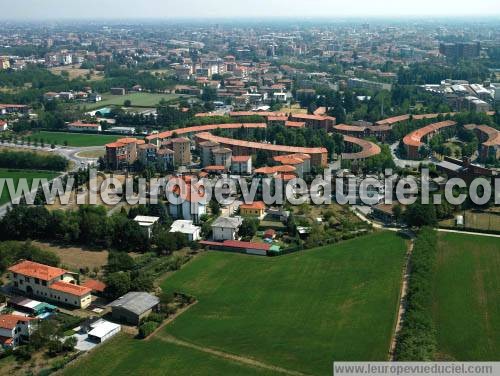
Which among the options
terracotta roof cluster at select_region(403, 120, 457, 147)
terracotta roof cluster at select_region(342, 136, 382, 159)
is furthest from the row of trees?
terracotta roof cluster at select_region(403, 120, 457, 147)

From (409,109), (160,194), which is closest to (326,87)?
(409,109)

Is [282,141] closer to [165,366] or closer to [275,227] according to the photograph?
[275,227]

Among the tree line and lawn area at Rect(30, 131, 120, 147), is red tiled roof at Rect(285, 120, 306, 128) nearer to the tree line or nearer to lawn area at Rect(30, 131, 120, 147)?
lawn area at Rect(30, 131, 120, 147)

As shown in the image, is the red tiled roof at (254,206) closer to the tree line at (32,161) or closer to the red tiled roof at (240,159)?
the red tiled roof at (240,159)

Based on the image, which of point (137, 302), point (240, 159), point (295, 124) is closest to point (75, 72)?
point (295, 124)

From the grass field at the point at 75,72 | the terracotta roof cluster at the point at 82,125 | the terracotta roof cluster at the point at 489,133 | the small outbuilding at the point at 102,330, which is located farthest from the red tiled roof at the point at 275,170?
the grass field at the point at 75,72

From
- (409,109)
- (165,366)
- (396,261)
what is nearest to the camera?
(165,366)

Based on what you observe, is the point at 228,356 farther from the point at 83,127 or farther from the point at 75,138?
the point at 83,127
